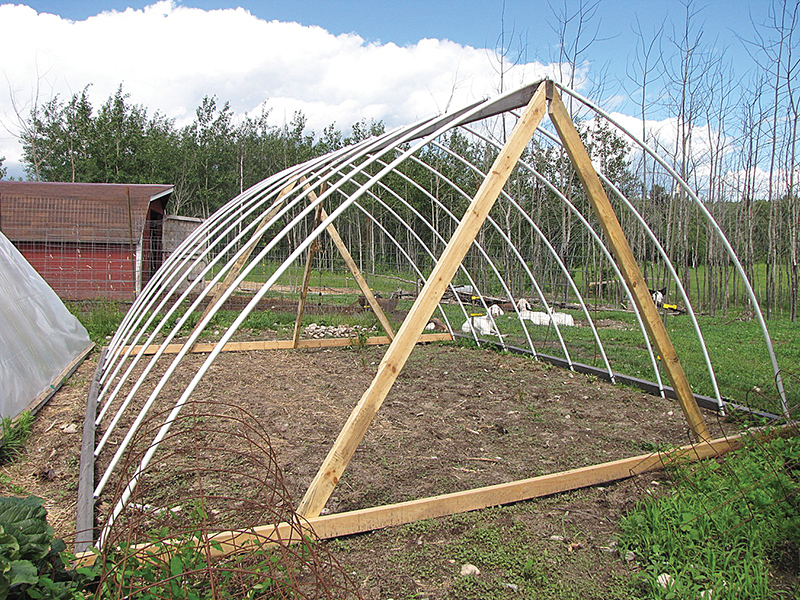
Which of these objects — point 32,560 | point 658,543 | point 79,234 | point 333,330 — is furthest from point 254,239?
point 79,234

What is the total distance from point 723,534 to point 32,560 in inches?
113

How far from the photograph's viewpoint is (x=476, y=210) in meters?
2.95

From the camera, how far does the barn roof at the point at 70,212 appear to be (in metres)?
10.9

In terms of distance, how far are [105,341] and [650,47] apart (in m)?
9.50

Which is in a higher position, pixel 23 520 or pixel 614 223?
pixel 614 223

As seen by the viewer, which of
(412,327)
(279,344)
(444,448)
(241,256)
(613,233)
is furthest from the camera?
(279,344)

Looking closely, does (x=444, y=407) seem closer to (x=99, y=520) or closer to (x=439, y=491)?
(x=439, y=491)

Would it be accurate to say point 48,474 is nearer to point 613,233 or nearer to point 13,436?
point 13,436

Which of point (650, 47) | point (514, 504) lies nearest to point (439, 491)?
point (514, 504)

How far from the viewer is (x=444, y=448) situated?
3.98m

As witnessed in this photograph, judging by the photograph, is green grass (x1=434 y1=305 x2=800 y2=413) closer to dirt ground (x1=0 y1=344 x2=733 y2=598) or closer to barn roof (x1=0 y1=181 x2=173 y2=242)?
dirt ground (x1=0 y1=344 x2=733 y2=598)

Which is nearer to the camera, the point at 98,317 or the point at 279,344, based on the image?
the point at 279,344

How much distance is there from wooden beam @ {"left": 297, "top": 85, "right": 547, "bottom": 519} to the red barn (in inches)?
366

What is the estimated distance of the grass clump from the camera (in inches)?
89.0
